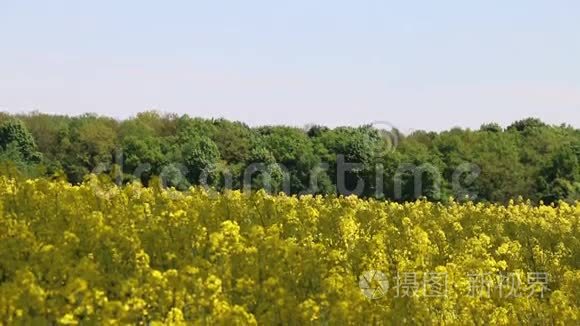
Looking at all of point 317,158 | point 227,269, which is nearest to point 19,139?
point 317,158

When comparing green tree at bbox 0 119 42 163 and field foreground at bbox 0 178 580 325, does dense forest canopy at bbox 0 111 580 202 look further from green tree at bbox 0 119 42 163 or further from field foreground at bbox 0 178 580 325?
field foreground at bbox 0 178 580 325

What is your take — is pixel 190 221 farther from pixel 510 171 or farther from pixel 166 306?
pixel 510 171

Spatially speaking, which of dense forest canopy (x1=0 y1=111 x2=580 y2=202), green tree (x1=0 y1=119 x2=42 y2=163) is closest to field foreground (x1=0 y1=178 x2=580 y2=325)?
dense forest canopy (x1=0 y1=111 x2=580 y2=202)

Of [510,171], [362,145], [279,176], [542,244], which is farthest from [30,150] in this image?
[542,244]

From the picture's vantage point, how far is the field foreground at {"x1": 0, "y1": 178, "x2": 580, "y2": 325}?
10.2m

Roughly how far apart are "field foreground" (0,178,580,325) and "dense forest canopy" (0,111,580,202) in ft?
156

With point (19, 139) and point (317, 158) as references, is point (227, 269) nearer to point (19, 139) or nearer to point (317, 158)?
point (19, 139)

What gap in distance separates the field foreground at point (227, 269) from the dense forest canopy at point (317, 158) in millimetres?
47602

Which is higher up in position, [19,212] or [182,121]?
[182,121]

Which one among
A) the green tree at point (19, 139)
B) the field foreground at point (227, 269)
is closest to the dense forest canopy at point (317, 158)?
the green tree at point (19, 139)

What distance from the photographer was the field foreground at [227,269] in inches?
403

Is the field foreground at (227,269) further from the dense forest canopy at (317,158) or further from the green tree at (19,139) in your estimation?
the green tree at (19,139)

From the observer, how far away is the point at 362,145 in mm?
82750

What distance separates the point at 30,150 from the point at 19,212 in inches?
2578
